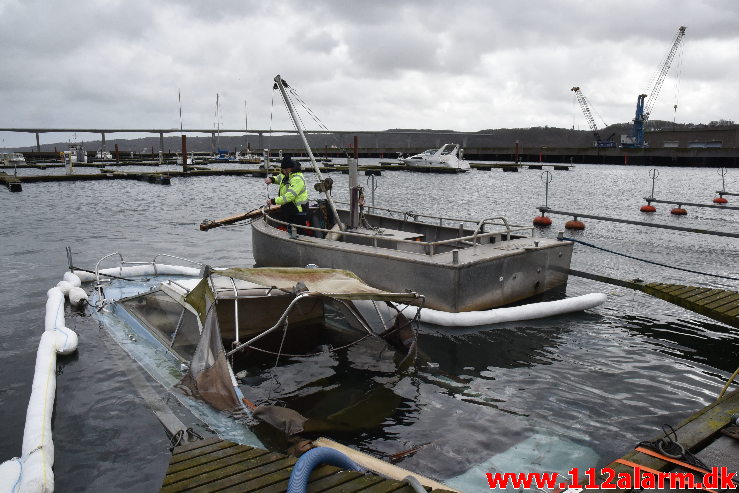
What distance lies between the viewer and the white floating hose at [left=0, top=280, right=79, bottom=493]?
6938mm

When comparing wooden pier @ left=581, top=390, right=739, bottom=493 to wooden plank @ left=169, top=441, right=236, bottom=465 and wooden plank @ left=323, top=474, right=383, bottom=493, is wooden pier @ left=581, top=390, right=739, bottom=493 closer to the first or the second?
wooden plank @ left=323, top=474, right=383, bottom=493

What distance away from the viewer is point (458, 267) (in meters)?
13.2

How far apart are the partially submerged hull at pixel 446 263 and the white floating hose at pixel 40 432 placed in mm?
6706

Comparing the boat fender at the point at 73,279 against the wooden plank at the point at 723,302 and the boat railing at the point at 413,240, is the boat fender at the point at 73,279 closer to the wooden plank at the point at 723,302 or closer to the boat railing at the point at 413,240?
the boat railing at the point at 413,240

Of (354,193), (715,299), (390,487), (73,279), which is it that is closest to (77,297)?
(73,279)

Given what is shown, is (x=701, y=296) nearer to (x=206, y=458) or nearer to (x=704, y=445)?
(x=704, y=445)

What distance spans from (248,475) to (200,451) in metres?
1.00

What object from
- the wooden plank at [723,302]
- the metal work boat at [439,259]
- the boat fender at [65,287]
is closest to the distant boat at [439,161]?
the metal work boat at [439,259]

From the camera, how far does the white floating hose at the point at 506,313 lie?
44.2ft

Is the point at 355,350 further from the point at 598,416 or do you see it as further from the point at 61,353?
the point at 61,353

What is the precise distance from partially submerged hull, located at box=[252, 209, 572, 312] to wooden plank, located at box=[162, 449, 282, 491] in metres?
7.83

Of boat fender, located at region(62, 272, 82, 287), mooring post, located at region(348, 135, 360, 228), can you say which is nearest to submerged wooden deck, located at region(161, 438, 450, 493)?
mooring post, located at region(348, 135, 360, 228)

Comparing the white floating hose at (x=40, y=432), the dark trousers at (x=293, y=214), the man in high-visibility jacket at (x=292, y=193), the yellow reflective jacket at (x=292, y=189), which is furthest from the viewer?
the dark trousers at (x=293, y=214)

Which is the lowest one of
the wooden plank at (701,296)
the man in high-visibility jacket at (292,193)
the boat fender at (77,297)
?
the boat fender at (77,297)
